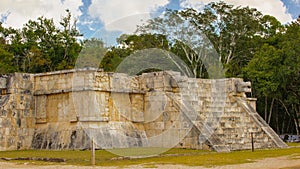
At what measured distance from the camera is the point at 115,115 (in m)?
18.0

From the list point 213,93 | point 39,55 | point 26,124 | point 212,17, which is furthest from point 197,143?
point 212,17

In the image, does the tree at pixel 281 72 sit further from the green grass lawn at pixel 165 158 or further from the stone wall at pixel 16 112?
the stone wall at pixel 16 112

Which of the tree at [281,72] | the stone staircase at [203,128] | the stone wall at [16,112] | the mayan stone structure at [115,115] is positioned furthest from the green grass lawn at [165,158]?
the tree at [281,72]

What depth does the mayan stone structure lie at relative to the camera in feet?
55.7

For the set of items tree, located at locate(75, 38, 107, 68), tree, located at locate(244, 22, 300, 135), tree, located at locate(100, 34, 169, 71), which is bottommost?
tree, located at locate(244, 22, 300, 135)

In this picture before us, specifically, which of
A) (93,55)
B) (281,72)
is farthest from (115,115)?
(93,55)

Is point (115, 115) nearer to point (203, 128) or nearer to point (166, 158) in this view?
point (203, 128)

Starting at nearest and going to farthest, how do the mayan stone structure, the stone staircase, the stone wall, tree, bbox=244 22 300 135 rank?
the stone staircase, the mayan stone structure, the stone wall, tree, bbox=244 22 300 135

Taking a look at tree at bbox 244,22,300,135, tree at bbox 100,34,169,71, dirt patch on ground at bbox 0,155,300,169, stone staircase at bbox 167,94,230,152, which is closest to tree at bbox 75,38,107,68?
tree at bbox 100,34,169,71

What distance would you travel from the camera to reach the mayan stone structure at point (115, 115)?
55.7 feet

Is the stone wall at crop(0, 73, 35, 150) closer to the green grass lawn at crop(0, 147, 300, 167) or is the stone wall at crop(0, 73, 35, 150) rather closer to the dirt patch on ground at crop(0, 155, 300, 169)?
the green grass lawn at crop(0, 147, 300, 167)

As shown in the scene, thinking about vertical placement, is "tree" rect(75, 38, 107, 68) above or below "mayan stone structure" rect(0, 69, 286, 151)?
above

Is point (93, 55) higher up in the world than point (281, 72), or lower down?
higher up

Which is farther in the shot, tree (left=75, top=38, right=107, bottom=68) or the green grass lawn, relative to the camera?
tree (left=75, top=38, right=107, bottom=68)
